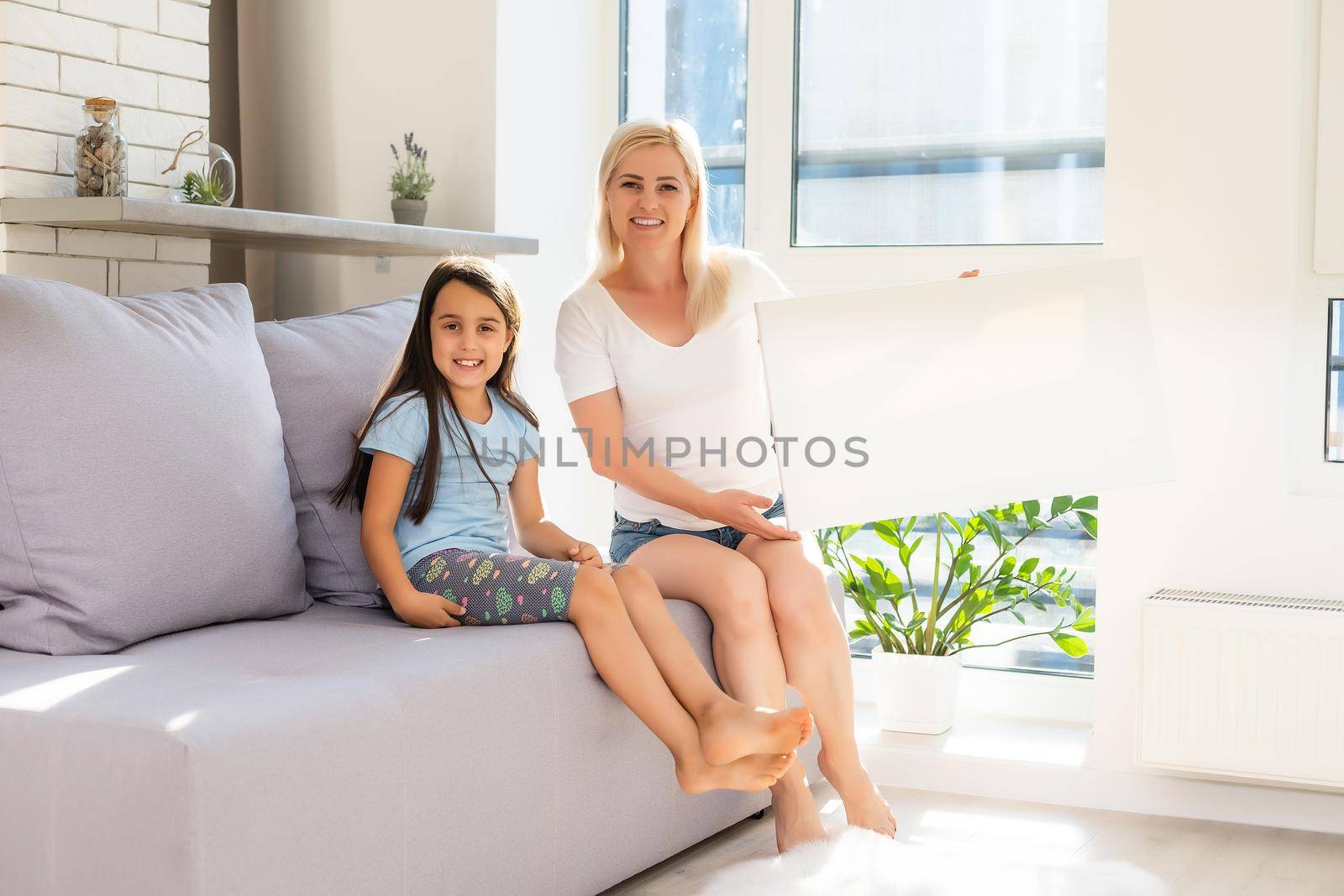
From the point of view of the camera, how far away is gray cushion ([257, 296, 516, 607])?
2078 mm

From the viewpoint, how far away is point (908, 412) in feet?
6.73

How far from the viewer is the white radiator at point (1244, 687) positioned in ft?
6.98

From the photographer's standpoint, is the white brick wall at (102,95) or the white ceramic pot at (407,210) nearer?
the white brick wall at (102,95)

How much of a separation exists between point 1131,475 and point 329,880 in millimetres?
1336

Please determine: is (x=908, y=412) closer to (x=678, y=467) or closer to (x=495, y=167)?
(x=678, y=467)

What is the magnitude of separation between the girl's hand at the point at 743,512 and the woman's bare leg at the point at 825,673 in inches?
3.2

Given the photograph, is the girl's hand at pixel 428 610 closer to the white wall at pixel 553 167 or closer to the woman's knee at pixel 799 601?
the woman's knee at pixel 799 601

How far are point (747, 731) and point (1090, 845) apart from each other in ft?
2.64

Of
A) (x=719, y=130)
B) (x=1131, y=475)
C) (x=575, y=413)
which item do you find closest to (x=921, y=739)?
(x=1131, y=475)

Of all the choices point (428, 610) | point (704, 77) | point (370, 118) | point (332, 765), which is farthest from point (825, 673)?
point (370, 118)

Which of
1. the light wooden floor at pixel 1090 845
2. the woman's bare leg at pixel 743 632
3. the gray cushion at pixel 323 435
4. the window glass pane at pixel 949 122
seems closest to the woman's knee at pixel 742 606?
the woman's bare leg at pixel 743 632

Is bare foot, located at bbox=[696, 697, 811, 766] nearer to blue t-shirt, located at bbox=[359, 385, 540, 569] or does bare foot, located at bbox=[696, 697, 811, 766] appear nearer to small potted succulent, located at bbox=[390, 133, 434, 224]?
blue t-shirt, located at bbox=[359, 385, 540, 569]

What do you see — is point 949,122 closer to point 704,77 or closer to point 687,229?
point 704,77

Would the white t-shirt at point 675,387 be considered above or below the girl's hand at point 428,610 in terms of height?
above
